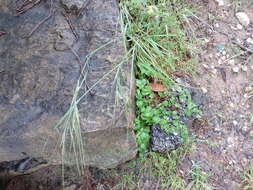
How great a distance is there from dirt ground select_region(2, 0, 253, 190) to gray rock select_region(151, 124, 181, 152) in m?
0.18

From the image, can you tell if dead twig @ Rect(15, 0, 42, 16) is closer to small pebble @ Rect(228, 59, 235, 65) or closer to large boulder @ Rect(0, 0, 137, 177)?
large boulder @ Rect(0, 0, 137, 177)

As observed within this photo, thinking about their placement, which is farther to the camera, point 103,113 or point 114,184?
point 114,184

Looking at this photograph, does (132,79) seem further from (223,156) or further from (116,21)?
(223,156)

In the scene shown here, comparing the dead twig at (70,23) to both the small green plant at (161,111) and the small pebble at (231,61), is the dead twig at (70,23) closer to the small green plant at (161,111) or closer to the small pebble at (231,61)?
the small green plant at (161,111)

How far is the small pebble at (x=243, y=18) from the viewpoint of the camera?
248 centimetres

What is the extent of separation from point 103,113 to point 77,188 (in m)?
0.78

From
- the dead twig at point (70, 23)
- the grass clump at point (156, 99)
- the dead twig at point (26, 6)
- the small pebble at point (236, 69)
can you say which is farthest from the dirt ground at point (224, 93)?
the dead twig at point (26, 6)

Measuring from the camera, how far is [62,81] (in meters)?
1.76

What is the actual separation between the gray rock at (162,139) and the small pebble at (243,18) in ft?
3.73

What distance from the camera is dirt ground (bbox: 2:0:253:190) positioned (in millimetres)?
2115

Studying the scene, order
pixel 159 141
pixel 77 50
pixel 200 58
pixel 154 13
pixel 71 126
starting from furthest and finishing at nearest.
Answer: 1. pixel 200 58
2. pixel 154 13
3. pixel 159 141
4. pixel 77 50
5. pixel 71 126

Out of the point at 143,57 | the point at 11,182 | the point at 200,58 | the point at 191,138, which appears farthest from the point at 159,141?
the point at 11,182

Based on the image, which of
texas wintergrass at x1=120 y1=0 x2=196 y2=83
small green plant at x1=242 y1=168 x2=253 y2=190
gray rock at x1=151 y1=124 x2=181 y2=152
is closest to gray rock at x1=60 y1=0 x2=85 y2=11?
texas wintergrass at x1=120 y1=0 x2=196 y2=83

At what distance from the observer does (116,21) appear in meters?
1.94
